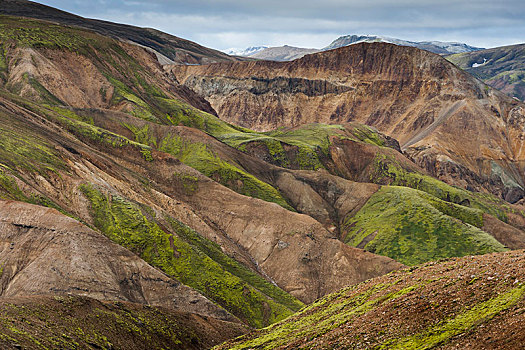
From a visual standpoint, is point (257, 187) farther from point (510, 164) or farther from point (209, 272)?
point (510, 164)

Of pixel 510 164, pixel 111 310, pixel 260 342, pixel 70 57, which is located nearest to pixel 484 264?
pixel 260 342

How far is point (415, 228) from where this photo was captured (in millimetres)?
110375

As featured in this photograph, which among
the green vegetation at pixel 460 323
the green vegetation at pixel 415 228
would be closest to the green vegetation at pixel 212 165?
the green vegetation at pixel 415 228

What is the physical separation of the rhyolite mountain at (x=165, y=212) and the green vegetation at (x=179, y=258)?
0.22 meters

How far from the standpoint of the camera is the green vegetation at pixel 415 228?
103688 mm

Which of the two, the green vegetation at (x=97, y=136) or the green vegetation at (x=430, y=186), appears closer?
the green vegetation at (x=97, y=136)

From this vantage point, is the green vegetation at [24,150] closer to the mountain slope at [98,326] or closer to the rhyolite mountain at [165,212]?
the rhyolite mountain at [165,212]

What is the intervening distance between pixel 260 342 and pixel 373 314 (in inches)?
418

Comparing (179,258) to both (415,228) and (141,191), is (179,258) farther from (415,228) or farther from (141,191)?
(415,228)

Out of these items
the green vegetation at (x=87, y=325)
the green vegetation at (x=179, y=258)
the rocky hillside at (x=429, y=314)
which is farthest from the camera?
the green vegetation at (x=179, y=258)

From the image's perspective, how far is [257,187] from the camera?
115 m

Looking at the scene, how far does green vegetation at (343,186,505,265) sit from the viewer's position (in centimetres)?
10369

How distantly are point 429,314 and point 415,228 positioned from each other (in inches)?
3377

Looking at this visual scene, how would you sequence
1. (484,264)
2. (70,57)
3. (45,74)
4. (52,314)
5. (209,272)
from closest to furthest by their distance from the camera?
(484,264) → (52,314) → (209,272) → (45,74) → (70,57)
